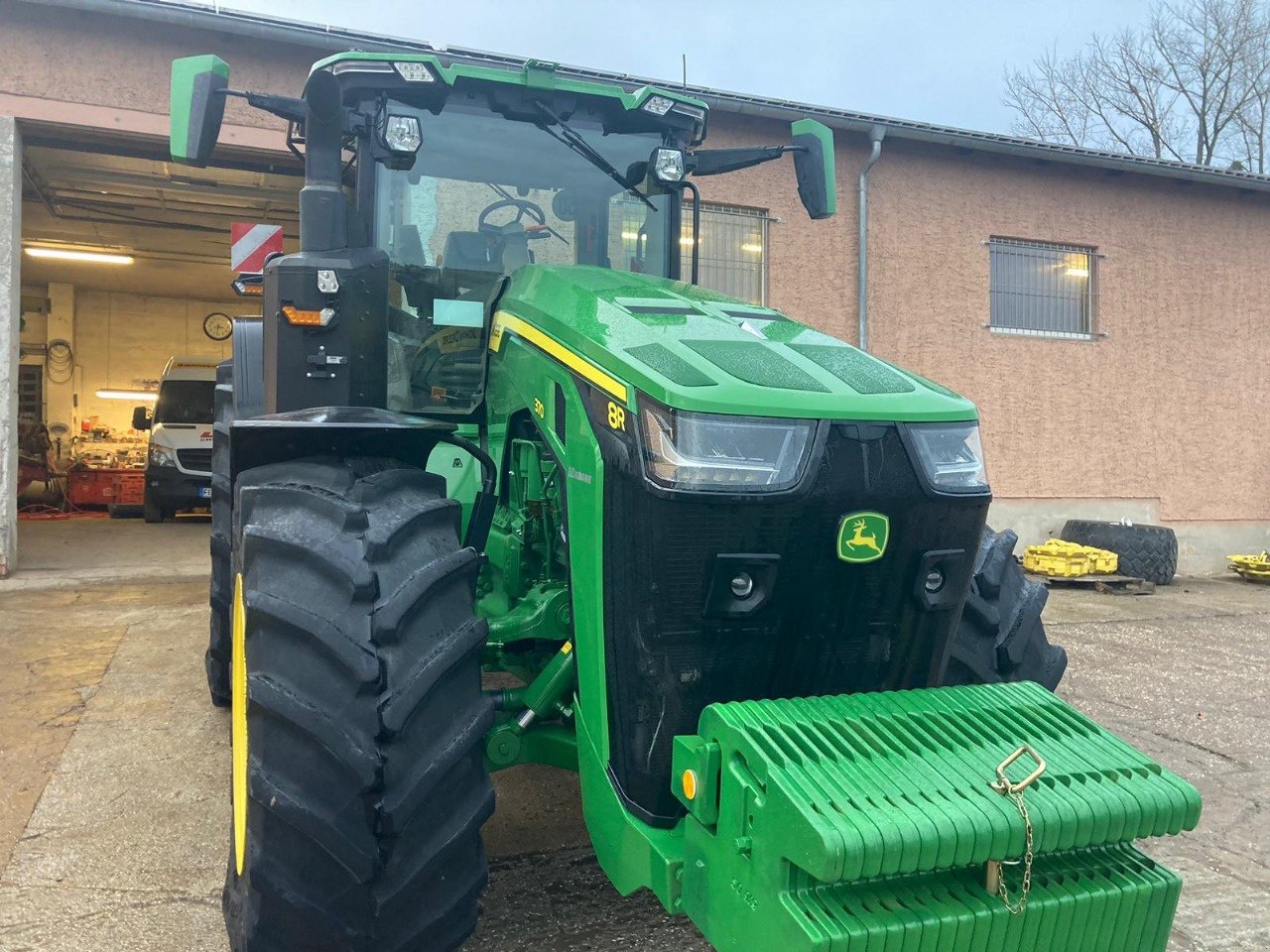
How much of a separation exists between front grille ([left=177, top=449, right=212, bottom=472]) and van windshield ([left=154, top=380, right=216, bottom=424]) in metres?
0.60

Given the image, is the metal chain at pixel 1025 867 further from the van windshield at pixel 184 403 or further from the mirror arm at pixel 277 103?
the van windshield at pixel 184 403

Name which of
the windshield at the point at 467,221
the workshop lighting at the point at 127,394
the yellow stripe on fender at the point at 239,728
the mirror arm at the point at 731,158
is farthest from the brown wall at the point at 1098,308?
the workshop lighting at the point at 127,394

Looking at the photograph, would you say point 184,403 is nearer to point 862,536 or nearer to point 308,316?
point 308,316

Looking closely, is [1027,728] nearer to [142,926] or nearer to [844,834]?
[844,834]

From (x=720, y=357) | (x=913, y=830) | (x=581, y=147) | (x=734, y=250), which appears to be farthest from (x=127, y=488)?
(x=913, y=830)

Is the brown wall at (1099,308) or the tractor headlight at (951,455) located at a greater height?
the brown wall at (1099,308)

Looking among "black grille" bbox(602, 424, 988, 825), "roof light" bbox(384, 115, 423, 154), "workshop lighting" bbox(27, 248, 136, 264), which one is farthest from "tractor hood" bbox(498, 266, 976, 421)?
"workshop lighting" bbox(27, 248, 136, 264)

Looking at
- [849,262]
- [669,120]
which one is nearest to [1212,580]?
[849,262]

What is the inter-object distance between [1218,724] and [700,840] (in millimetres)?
4106

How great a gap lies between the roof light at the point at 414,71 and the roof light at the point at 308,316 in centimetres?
80

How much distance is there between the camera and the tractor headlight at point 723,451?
7.03ft

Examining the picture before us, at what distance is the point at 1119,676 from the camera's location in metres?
6.02

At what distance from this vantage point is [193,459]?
13.2m

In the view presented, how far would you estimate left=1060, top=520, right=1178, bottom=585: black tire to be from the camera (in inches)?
392
